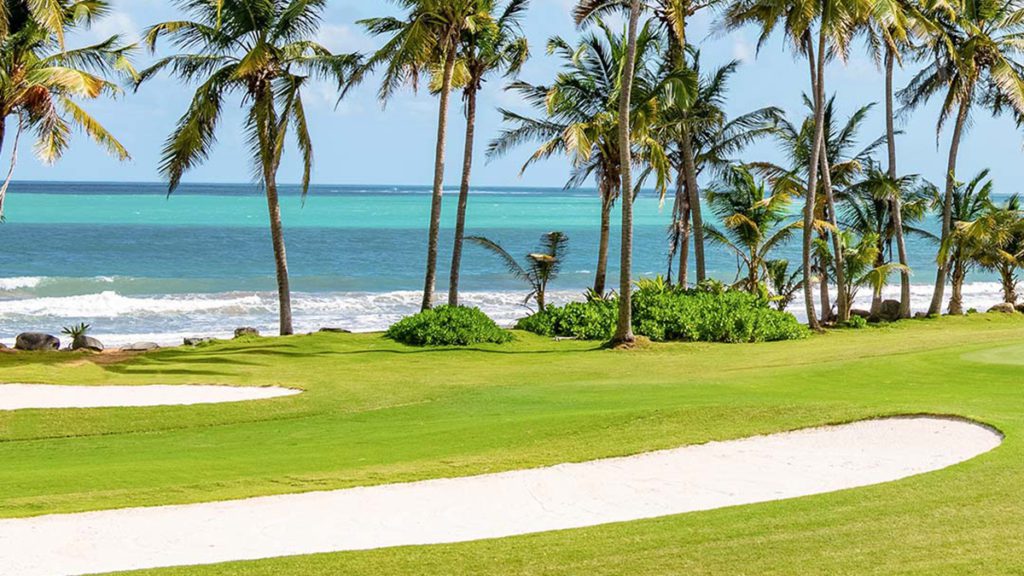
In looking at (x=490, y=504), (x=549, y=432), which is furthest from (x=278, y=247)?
(x=490, y=504)

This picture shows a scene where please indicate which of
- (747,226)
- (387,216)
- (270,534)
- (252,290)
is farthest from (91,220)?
(270,534)

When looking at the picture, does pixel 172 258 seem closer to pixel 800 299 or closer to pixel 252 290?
pixel 252 290

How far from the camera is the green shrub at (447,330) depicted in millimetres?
24547

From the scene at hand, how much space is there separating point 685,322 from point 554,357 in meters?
4.44

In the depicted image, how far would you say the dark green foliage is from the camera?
26047mm

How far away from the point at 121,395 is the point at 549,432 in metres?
7.63

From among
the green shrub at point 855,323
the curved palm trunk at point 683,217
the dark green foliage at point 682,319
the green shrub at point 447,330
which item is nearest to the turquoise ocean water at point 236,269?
the dark green foliage at point 682,319

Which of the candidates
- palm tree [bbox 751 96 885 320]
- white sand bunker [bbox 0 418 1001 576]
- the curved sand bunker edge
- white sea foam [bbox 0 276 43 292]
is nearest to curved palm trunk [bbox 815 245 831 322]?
palm tree [bbox 751 96 885 320]

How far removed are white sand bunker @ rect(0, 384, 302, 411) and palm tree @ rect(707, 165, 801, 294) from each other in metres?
15.3

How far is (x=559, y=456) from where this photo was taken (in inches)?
477

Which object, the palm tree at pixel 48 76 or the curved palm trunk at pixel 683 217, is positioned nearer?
the palm tree at pixel 48 76

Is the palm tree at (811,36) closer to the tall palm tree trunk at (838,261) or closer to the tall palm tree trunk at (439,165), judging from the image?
the tall palm tree trunk at (838,261)

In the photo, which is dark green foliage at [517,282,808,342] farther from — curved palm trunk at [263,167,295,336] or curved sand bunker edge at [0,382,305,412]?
curved sand bunker edge at [0,382,305,412]

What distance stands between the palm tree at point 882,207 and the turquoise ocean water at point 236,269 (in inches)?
288
